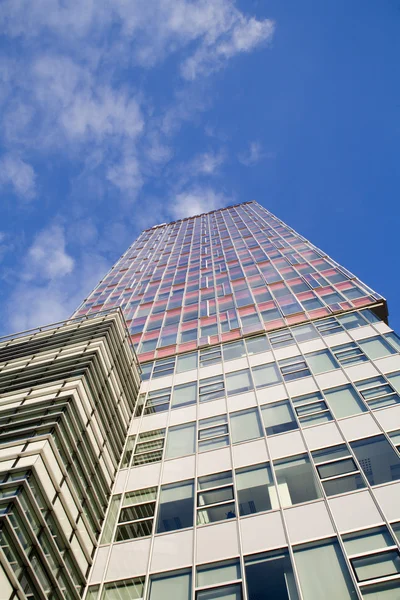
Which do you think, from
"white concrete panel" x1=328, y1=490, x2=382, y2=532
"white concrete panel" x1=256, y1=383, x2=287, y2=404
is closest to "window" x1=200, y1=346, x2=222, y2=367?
"white concrete panel" x1=256, y1=383, x2=287, y2=404

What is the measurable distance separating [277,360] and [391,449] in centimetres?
911

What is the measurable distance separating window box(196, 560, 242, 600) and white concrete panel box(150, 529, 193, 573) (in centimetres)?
70

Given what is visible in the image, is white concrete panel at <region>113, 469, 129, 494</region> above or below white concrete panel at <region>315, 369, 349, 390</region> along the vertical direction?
below

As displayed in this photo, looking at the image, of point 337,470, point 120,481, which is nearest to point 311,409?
point 337,470

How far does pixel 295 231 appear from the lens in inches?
1993

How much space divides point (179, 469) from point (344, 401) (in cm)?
781

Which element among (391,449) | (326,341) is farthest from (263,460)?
(326,341)

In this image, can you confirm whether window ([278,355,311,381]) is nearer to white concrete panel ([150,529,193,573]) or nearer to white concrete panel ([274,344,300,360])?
white concrete panel ([274,344,300,360])

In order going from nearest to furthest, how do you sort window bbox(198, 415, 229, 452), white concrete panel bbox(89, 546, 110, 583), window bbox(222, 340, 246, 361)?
white concrete panel bbox(89, 546, 110, 583), window bbox(198, 415, 229, 452), window bbox(222, 340, 246, 361)

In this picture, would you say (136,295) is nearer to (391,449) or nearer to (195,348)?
(195,348)

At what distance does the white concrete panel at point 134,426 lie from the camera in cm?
2178

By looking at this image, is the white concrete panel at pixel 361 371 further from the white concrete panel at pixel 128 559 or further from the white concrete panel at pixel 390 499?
the white concrete panel at pixel 128 559

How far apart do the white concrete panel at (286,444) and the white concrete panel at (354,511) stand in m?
2.92

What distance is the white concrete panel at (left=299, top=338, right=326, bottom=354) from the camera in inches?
947
